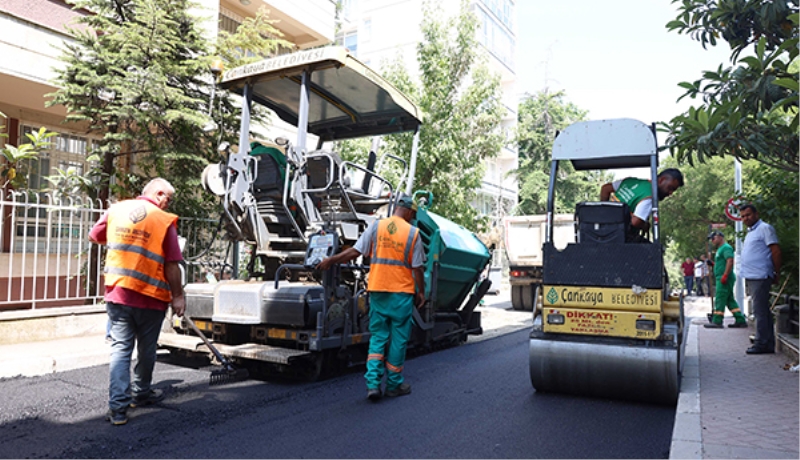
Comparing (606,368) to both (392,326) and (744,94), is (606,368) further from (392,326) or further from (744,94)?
(744,94)

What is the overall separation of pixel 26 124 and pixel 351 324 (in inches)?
337

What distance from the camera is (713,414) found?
4.26 meters

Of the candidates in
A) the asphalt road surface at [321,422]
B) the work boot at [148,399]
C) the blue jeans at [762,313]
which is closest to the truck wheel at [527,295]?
the blue jeans at [762,313]

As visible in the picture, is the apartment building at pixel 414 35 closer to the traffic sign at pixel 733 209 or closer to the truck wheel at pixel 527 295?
the truck wheel at pixel 527 295

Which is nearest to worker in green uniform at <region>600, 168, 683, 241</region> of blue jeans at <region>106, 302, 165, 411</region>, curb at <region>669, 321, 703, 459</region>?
curb at <region>669, 321, 703, 459</region>

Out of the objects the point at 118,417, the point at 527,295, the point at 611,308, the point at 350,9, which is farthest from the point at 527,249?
the point at 350,9

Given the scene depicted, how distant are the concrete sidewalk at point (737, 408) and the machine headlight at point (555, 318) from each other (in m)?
1.08

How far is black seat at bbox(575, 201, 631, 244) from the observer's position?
5.00 metres

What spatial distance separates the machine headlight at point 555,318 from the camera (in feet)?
16.6

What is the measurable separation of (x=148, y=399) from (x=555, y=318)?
3352 millimetres

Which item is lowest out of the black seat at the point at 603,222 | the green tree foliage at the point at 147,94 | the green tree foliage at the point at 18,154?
the black seat at the point at 603,222

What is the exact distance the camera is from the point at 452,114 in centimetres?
1204

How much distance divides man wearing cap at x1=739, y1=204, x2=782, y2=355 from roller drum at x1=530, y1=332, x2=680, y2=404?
9.19 feet

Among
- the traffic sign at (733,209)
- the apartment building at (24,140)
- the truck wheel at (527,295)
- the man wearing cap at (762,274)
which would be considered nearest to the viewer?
the man wearing cap at (762,274)
